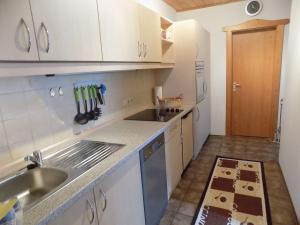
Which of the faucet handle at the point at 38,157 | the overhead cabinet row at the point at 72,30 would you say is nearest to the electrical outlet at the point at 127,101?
the overhead cabinet row at the point at 72,30

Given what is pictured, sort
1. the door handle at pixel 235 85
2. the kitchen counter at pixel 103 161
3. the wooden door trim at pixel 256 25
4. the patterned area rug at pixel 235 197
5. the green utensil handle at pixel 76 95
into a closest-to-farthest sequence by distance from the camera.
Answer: the kitchen counter at pixel 103 161, the green utensil handle at pixel 76 95, the patterned area rug at pixel 235 197, the wooden door trim at pixel 256 25, the door handle at pixel 235 85

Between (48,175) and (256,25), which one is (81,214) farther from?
(256,25)

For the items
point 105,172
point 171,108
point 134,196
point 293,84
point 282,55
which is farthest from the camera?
point 282,55

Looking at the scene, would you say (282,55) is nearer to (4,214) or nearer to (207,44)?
(207,44)

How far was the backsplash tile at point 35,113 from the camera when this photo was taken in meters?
1.21

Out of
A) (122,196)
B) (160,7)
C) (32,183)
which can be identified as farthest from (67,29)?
(160,7)

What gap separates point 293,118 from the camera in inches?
81.0

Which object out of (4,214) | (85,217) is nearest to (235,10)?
(85,217)

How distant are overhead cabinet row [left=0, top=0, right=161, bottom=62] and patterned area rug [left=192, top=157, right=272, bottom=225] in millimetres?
1556

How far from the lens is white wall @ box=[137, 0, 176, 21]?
2.76 metres

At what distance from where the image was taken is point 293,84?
2.07m

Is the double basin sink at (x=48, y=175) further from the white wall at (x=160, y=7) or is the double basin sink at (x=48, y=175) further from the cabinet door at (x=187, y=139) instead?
the white wall at (x=160, y=7)

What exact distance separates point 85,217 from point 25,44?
2.84 feet

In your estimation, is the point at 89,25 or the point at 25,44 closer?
the point at 25,44
